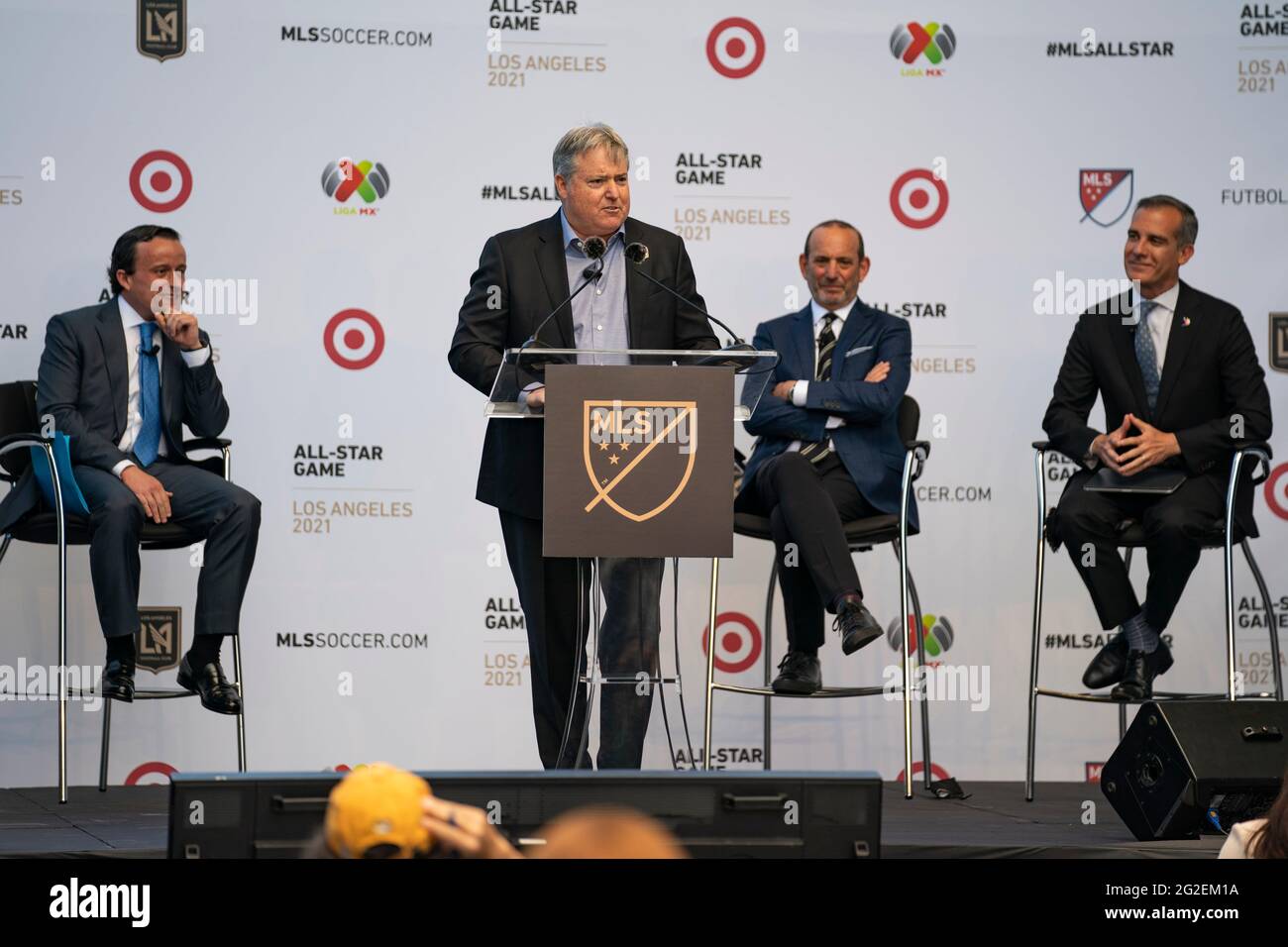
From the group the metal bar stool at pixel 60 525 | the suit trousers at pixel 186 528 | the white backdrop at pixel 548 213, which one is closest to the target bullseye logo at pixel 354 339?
the white backdrop at pixel 548 213

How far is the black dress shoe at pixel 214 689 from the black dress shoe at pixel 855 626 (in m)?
1.83

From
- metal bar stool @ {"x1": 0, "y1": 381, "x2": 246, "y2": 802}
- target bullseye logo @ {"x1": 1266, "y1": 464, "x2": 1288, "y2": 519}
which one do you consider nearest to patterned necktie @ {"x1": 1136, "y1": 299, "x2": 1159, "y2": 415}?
target bullseye logo @ {"x1": 1266, "y1": 464, "x2": 1288, "y2": 519}

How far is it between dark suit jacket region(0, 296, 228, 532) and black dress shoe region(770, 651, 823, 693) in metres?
1.99

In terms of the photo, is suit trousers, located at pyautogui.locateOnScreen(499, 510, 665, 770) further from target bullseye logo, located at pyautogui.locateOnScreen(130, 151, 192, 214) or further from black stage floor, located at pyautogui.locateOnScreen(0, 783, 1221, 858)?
target bullseye logo, located at pyautogui.locateOnScreen(130, 151, 192, 214)

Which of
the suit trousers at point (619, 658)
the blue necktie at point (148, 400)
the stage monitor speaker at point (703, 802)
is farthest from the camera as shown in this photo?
the blue necktie at point (148, 400)

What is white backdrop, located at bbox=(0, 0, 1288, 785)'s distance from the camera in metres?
5.60

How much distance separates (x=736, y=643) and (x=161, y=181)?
275cm

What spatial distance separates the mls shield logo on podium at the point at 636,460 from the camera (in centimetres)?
323

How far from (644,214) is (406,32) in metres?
1.12

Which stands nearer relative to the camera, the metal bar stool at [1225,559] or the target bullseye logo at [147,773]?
the metal bar stool at [1225,559]

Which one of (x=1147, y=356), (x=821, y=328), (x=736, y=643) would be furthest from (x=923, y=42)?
→ (x=736, y=643)

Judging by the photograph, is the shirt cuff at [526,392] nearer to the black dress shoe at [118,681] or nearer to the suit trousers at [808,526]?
the suit trousers at [808,526]
